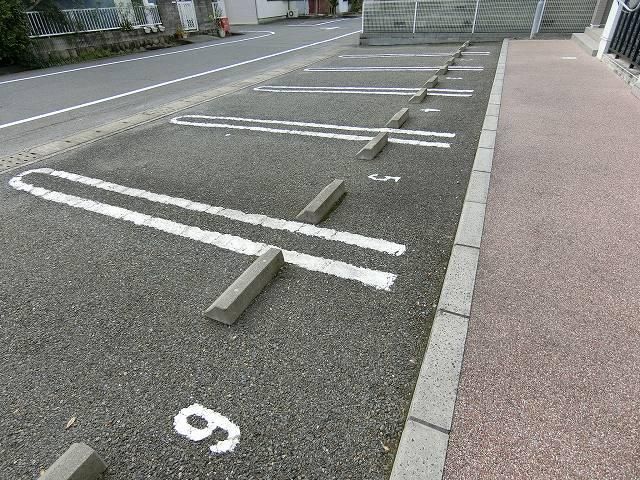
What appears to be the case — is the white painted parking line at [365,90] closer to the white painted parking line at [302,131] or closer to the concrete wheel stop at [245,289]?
the white painted parking line at [302,131]

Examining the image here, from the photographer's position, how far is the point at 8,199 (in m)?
4.03

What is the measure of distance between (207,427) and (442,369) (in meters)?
1.23

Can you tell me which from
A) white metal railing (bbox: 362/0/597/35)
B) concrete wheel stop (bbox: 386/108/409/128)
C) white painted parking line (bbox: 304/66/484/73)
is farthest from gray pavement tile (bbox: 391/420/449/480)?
white metal railing (bbox: 362/0/597/35)

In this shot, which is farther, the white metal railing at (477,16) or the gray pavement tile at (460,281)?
the white metal railing at (477,16)

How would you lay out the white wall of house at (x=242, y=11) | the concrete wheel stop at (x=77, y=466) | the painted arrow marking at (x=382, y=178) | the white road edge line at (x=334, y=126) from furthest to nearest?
the white wall of house at (x=242, y=11), the white road edge line at (x=334, y=126), the painted arrow marking at (x=382, y=178), the concrete wheel stop at (x=77, y=466)

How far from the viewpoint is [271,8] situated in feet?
99.6

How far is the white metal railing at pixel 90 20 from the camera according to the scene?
1305 cm

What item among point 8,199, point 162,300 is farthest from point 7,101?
point 162,300

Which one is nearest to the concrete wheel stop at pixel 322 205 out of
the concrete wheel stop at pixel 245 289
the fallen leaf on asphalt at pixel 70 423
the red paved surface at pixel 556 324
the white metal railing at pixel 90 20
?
the concrete wheel stop at pixel 245 289

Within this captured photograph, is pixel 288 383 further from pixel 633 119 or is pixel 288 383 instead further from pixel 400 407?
pixel 633 119

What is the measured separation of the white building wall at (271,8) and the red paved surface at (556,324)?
30.1 metres

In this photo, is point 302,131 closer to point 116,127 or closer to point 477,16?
point 116,127

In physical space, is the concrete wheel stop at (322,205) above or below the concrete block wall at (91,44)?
below

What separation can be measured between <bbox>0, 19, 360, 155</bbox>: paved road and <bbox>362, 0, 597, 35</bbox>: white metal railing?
303cm
